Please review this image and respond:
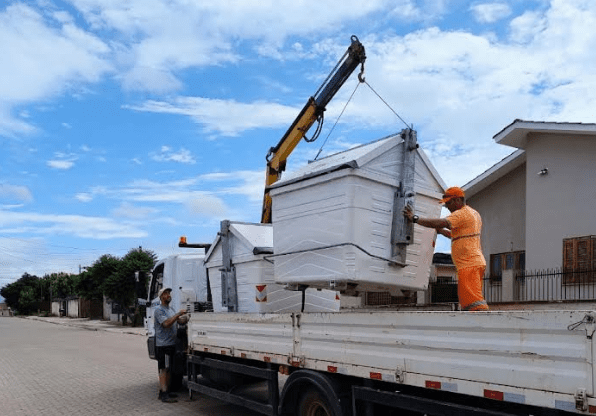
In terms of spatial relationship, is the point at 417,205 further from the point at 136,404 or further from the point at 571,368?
the point at 136,404

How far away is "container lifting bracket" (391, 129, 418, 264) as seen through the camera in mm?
6062

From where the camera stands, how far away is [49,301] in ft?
248

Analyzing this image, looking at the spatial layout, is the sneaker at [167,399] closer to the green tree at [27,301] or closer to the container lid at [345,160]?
the container lid at [345,160]

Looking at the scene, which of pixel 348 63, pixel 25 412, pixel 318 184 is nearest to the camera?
pixel 318 184

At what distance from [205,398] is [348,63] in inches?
239

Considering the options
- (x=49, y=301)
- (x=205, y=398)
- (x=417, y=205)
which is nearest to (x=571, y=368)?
(x=417, y=205)

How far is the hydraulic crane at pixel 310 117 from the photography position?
10523 millimetres


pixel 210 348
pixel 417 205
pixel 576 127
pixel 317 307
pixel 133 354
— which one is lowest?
pixel 133 354

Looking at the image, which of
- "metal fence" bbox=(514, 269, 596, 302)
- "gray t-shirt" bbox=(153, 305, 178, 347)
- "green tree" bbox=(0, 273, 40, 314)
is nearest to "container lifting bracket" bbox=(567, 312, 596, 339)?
"gray t-shirt" bbox=(153, 305, 178, 347)

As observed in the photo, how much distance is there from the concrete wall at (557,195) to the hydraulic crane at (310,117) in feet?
25.1

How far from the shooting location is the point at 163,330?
9.39 meters

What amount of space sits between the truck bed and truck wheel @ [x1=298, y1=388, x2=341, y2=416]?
0.91 ft

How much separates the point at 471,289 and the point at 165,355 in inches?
220

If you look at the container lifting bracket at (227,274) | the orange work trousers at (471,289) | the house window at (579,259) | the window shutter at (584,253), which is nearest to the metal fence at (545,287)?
the house window at (579,259)
